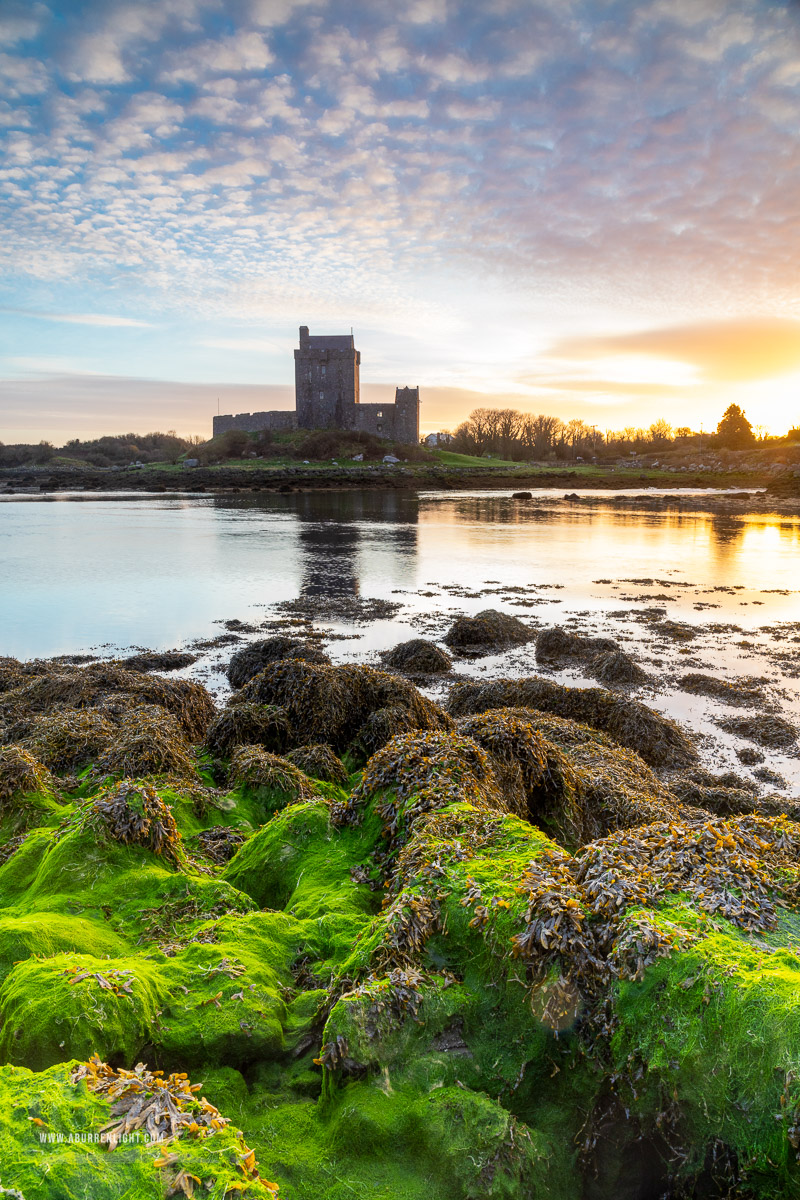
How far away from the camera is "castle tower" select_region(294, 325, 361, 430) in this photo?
95.2 metres

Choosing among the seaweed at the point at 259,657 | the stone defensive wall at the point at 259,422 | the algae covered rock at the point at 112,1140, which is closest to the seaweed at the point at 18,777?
the algae covered rock at the point at 112,1140

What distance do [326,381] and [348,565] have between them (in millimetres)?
78851

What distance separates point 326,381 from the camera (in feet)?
321

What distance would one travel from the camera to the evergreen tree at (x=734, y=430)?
4060 inches

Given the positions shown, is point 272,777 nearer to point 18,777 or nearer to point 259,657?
point 18,777

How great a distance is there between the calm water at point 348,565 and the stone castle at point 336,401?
176 ft

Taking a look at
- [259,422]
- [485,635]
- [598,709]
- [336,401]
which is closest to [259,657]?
[485,635]

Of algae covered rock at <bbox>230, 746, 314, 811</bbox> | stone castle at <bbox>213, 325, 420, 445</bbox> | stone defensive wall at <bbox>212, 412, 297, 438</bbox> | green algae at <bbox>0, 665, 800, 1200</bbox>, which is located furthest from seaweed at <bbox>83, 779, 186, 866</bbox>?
stone defensive wall at <bbox>212, 412, 297, 438</bbox>

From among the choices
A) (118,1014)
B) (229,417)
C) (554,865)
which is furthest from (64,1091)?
(229,417)

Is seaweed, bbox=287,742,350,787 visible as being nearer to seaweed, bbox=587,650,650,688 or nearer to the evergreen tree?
seaweed, bbox=587,650,650,688

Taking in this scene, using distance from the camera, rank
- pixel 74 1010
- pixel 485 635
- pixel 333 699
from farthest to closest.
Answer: pixel 485 635 < pixel 333 699 < pixel 74 1010

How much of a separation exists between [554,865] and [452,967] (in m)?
0.72

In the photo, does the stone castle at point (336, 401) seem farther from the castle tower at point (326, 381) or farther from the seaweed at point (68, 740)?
the seaweed at point (68, 740)

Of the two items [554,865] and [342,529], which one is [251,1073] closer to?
[554,865]
